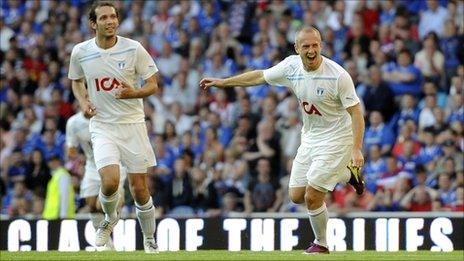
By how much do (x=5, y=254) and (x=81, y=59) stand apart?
215 centimetres

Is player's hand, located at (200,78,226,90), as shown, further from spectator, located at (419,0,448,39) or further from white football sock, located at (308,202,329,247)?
spectator, located at (419,0,448,39)

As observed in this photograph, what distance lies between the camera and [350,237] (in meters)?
18.1

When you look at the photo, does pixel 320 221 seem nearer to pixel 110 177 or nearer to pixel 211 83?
pixel 211 83

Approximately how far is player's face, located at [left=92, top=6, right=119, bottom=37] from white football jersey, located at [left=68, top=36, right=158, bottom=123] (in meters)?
0.22

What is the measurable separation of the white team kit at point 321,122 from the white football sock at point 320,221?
0.84 feet

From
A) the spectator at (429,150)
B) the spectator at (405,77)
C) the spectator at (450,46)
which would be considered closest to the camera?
the spectator at (429,150)

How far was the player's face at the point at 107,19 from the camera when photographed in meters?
14.1

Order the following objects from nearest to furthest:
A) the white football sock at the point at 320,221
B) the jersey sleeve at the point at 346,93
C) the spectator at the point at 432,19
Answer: the jersey sleeve at the point at 346,93 → the white football sock at the point at 320,221 → the spectator at the point at 432,19

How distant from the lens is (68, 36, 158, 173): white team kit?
1424cm

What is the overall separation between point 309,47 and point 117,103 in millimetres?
2076

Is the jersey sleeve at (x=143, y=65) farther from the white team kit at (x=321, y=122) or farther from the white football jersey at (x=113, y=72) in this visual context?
the white team kit at (x=321, y=122)

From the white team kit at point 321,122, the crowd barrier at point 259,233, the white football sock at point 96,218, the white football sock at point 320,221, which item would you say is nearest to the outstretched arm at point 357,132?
the white team kit at point 321,122

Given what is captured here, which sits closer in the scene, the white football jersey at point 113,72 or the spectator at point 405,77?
the white football jersey at point 113,72

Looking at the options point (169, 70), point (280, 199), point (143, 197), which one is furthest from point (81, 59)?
point (169, 70)
